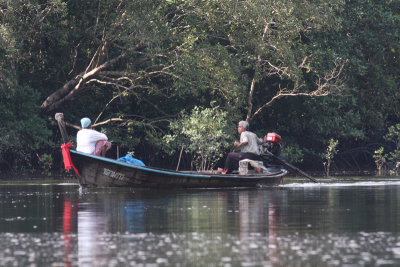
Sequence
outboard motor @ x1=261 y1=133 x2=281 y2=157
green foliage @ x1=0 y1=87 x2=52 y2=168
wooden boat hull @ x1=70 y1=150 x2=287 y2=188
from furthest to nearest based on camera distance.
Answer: green foliage @ x1=0 y1=87 x2=52 y2=168, outboard motor @ x1=261 y1=133 x2=281 y2=157, wooden boat hull @ x1=70 y1=150 x2=287 y2=188

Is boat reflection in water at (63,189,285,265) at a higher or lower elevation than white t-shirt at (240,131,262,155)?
lower

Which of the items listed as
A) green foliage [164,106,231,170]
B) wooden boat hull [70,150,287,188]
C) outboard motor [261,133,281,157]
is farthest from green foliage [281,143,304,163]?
wooden boat hull [70,150,287,188]

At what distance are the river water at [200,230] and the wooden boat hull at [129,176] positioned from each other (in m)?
2.11

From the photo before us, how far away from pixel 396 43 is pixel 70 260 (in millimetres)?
32906

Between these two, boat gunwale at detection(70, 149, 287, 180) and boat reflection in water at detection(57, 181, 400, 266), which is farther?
boat gunwale at detection(70, 149, 287, 180)

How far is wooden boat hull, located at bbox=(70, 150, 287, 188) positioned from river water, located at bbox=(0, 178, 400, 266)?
211cm

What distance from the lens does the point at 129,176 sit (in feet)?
71.5

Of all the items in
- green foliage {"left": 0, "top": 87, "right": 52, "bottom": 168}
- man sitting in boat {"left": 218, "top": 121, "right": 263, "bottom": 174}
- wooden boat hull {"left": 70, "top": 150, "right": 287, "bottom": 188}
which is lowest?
wooden boat hull {"left": 70, "top": 150, "right": 287, "bottom": 188}

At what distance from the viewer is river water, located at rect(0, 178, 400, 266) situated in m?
9.37

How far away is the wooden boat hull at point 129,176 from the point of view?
70.4 ft

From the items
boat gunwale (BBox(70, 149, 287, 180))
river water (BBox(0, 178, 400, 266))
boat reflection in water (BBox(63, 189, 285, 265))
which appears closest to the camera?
river water (BBox(0, 178, 400, 266))

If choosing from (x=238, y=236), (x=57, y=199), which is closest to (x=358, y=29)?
(x=57, y=199)

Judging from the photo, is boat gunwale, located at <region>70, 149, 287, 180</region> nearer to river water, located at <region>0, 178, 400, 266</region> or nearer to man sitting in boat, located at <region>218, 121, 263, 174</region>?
man sitting in boat, located at <region>218, 121, 263, 174</region>

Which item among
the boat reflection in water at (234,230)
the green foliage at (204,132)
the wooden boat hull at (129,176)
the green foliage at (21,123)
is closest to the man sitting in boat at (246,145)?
the wooden boat hull at (129,176)
